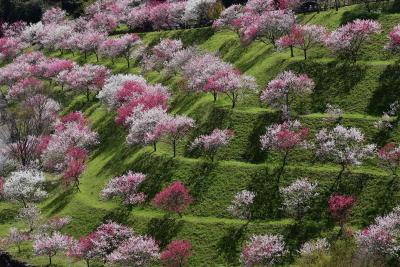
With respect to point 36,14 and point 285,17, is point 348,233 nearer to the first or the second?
point 285,17

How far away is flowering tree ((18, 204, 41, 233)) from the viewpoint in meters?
79.6

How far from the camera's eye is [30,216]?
79.5 m

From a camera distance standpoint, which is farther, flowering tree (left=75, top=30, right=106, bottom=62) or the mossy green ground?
flowering tree (left=75, top=30, right=106, bottom=62)

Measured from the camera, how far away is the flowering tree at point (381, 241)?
5634cm

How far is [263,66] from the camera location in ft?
310

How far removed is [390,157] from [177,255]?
89.5ft

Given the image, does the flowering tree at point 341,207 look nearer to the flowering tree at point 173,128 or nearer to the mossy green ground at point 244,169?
the mossy green ground at point 244,169

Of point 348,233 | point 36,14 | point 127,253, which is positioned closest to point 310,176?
point 348,233

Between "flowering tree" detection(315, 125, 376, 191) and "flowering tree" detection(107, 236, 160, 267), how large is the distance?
22.9m

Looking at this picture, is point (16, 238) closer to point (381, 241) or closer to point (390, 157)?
point (381, 241)

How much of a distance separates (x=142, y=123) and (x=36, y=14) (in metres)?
96.2

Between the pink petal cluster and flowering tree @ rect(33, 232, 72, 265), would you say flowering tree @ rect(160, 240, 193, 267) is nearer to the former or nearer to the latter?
flowering tree @ rect(33, 232, 72, 265)

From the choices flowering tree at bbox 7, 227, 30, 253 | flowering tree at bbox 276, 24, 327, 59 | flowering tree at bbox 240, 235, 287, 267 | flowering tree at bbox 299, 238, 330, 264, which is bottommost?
flowering tree at bbox 7, 227, 30, 253

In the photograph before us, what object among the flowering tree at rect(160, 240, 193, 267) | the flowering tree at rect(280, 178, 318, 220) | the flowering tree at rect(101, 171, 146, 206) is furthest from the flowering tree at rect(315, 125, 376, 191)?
the flowering tree at rect(101, 171, 146, 206)
